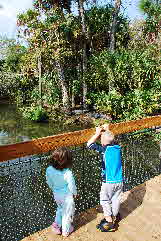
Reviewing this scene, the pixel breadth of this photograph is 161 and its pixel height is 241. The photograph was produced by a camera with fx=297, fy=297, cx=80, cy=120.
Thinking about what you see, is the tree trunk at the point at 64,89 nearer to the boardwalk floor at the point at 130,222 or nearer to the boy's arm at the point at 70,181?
the boardwalk floor at the point at 130,222

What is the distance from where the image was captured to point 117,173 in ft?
10.8

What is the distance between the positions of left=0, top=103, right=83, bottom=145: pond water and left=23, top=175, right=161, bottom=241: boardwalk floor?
8.09 m

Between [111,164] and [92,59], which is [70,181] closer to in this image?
[111,164]

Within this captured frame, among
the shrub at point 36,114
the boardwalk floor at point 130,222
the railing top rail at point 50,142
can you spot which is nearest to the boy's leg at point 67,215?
the boardwalk floor at point 130,222

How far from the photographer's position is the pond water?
1234cm

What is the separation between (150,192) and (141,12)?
17.8 metres

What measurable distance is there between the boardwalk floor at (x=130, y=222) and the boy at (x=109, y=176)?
0.12 meters

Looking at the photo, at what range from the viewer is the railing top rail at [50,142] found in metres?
2.81

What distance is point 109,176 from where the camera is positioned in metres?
3.29

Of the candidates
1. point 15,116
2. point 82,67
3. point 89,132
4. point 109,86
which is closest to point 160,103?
point 109,86

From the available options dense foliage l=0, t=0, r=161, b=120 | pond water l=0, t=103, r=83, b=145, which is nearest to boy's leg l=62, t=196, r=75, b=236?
pond water l=0, t=103, r=83, b=145

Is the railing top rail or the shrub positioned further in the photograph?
the shrub

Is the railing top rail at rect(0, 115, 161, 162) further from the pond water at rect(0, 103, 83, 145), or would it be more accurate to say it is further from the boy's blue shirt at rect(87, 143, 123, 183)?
the pond water at rect(0, 103, 83, 145)

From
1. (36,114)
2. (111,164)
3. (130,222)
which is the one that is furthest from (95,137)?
(36,114)
